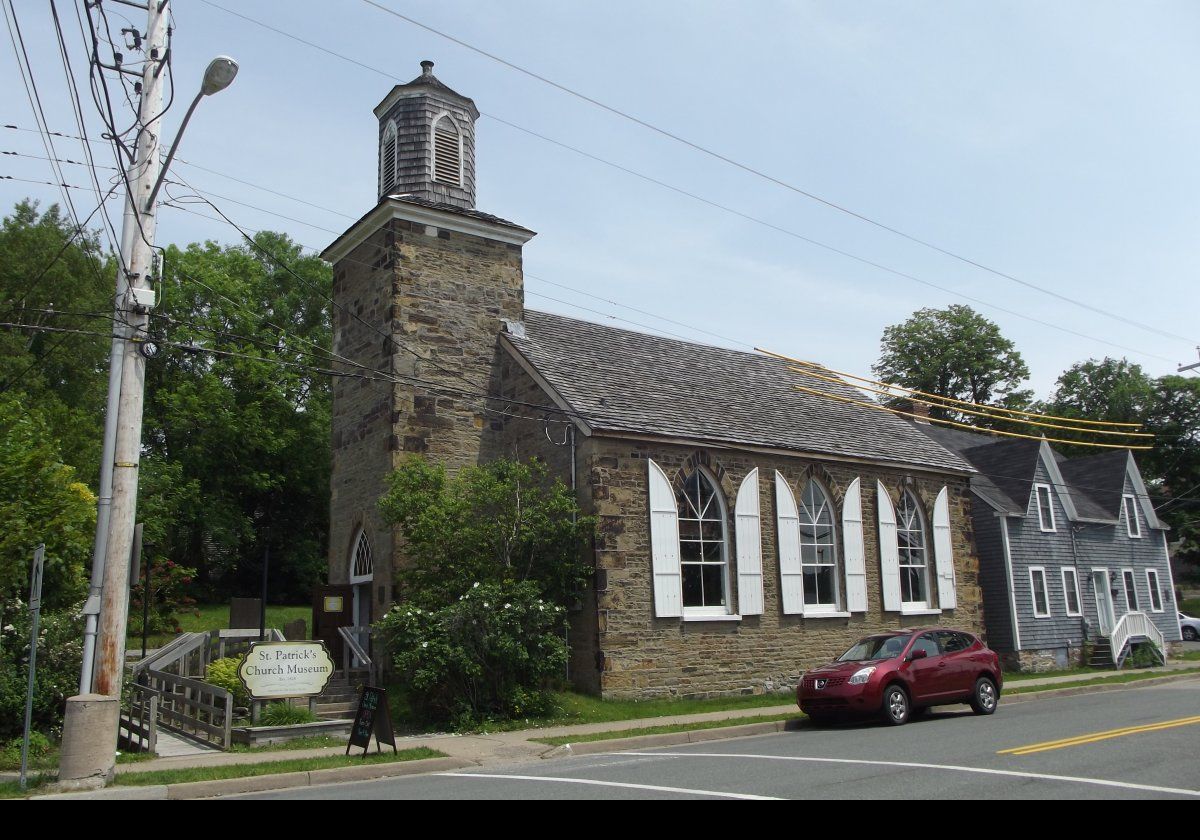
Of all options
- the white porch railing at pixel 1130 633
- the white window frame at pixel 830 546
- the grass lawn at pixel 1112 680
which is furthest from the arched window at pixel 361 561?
the white porch railing at pixel 1130 633

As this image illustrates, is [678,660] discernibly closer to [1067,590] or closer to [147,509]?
[1067,590]

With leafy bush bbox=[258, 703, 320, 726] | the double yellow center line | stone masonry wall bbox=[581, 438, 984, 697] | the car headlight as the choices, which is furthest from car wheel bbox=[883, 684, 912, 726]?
leafy bush bbox=[258, 703, 320, 726]

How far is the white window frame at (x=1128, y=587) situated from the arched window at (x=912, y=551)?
12765mm

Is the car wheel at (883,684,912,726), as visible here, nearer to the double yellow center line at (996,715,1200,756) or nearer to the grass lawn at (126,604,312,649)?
the double yellow center line at (996,715,1200,756)

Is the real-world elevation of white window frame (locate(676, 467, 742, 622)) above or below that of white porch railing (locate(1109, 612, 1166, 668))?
above

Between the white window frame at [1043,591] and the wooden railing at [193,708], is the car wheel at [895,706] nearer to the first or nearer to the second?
the wooden railing at [193,708]

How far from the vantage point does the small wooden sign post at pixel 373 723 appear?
12250 mm

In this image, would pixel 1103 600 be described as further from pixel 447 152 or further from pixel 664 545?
pixel 447 152

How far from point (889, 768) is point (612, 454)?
1057 cm

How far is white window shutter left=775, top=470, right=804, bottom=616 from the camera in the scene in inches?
864

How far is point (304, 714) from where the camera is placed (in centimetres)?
1533

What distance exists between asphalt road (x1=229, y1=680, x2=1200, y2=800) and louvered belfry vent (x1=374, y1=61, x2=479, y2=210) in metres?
14.8

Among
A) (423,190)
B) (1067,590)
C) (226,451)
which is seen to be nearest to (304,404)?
(226,451)
